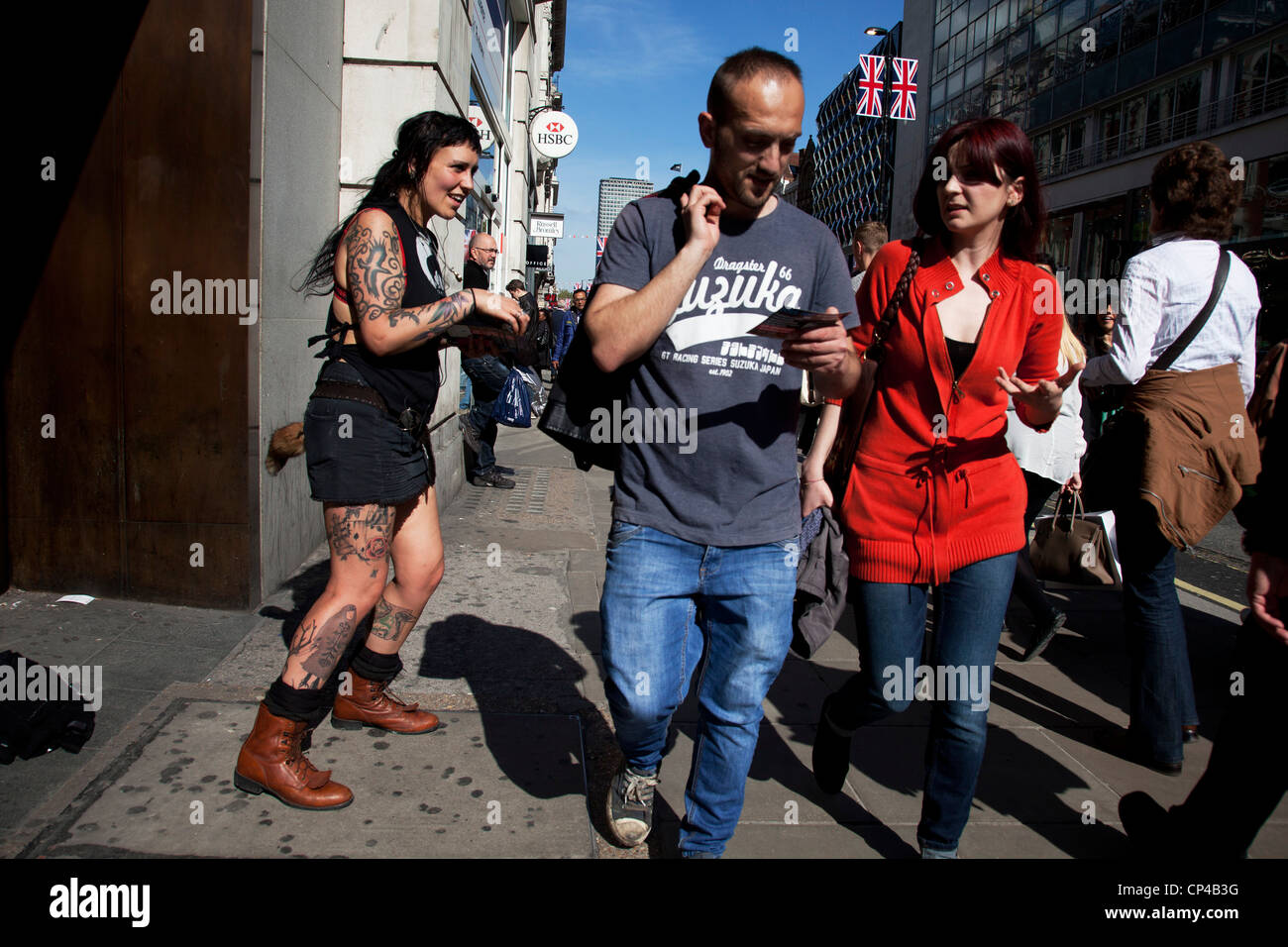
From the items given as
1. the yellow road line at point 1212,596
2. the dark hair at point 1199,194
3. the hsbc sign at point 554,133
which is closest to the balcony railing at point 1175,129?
the hsbc sign at point 554,133

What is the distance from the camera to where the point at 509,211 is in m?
16.6

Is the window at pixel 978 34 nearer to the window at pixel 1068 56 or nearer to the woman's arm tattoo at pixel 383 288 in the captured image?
the window at pixel 1068 56

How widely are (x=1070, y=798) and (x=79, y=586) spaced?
4.33 m

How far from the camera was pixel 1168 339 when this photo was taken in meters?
3.21

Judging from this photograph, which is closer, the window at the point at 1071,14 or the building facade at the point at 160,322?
the building facade at the point at 160,322

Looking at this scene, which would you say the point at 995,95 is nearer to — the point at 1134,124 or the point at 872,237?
the point at 1134,124

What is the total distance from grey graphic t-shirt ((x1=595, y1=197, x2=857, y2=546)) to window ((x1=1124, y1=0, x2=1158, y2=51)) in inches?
1100

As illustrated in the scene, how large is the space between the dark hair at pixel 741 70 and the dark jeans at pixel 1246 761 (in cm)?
170

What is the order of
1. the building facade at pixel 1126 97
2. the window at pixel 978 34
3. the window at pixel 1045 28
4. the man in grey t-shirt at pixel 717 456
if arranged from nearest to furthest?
the man in grey t-shirt at pixel 717 456 → the building facade at pixel 1126 97 → the window at pixel 1045 28 → the window at pixel 978 34

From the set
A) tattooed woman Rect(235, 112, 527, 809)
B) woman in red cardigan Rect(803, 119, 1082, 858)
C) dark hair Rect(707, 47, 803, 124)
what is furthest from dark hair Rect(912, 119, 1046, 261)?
tattooed woman Rect(235, 112, 527, 809)

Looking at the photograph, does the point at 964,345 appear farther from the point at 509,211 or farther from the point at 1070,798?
the point at 509,211

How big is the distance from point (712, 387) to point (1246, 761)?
5.09 ft

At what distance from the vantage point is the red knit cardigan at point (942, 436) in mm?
2479

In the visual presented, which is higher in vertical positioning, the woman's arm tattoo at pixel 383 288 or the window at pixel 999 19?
the window at pixel 999 19
